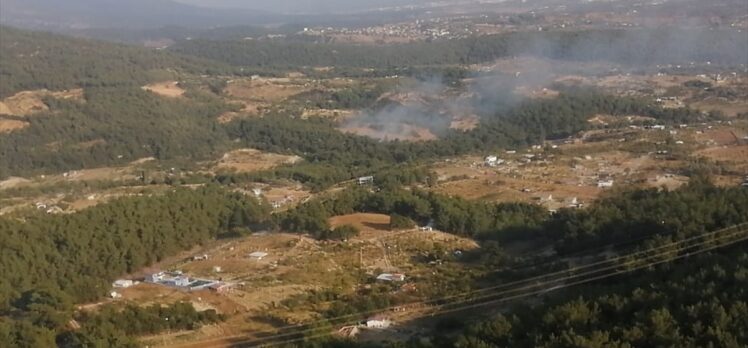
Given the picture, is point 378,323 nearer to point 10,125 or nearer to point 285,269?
point 285,269

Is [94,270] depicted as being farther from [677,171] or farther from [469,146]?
[469,146]

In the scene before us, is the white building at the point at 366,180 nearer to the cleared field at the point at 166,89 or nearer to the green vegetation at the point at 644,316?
the green vegetation at the point at 644,316

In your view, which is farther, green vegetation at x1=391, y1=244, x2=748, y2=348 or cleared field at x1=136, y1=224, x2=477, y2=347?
cleared field at x1=136, y1=224, x2=477, y2=347

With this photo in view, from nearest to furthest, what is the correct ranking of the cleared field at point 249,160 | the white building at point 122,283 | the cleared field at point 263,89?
the white building at point 122,283 → the cleared field at point 249,160 → the cleared field at point 263,89

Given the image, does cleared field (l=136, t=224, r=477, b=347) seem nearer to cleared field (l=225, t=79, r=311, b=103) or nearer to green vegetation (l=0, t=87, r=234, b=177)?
green vegetation (l=0, t=87, r=234, b=177)

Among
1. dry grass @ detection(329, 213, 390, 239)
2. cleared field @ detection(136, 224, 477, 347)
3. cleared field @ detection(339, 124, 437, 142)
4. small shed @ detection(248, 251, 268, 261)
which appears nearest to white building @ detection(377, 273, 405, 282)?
cleared field @ detection(136, 224, 477, 347)

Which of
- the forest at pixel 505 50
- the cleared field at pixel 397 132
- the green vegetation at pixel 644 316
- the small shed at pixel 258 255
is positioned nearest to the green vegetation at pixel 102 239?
the small shed at pixel 258 255

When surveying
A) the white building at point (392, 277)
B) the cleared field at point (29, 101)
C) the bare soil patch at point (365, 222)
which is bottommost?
the cleared field at point (29, 101)
